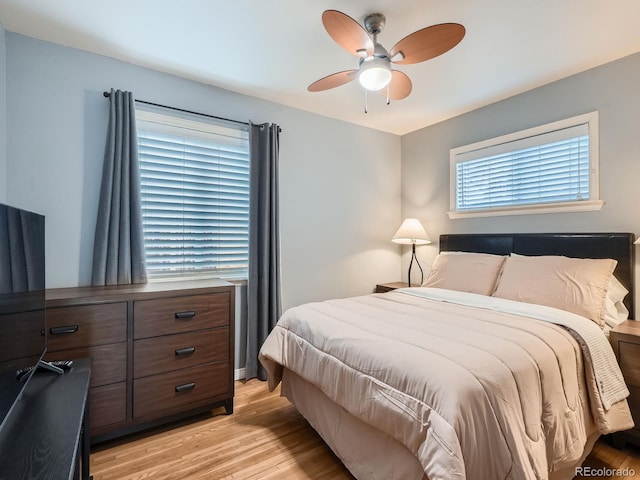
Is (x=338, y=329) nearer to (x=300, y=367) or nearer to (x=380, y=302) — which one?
(x=300, y=367)

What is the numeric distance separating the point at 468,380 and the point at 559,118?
8.48ft

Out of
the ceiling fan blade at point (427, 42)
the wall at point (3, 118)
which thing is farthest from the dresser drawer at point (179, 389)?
the ceiling fan blade at point (427, 42)

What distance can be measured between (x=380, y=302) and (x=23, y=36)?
2.97 meters

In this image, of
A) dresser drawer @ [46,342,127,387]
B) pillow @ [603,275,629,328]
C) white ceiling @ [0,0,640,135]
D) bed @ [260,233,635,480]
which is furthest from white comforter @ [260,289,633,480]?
white ceiling @ [0,0,640,135]

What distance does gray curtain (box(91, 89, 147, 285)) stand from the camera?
2.25 m

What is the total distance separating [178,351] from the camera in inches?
85.3

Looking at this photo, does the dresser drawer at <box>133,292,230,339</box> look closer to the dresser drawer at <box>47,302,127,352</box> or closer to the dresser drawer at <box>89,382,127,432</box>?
the dresser drawer at <box>47,302,127,352</box>

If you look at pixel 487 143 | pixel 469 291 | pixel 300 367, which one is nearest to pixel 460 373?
Result: pixel 300 367

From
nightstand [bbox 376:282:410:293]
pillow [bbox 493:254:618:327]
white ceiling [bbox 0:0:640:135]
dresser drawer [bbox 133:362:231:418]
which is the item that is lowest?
dresser drawer [bbox 133:362:231:418]

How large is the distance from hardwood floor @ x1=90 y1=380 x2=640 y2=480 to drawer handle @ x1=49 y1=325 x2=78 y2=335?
746 mm

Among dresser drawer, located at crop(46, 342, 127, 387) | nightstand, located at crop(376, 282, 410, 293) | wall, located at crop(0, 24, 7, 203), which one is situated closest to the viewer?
dresser drawer, located at crop(46, 342, 127, 387)

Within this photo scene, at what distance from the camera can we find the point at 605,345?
1.83 metres

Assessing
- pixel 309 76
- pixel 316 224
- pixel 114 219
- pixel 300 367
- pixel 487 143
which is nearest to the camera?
pixel 300 367

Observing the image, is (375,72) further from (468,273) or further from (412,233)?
(412,233)
